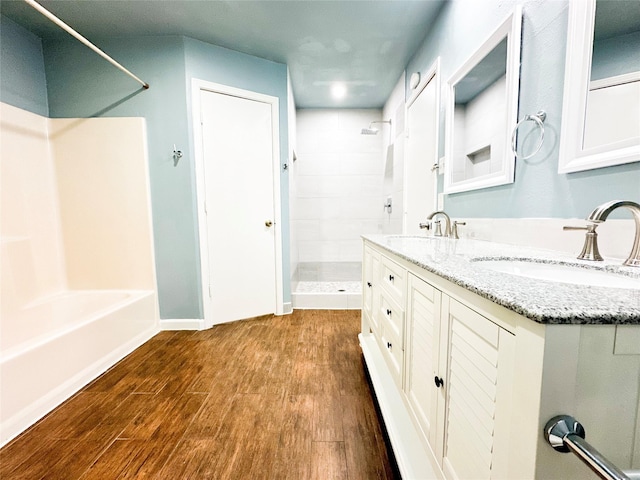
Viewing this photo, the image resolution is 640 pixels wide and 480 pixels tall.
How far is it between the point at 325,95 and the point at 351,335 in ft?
8.71

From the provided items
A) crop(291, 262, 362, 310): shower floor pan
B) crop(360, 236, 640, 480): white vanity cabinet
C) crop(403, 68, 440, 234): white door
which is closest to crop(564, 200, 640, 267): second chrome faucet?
crop(360, 236, 640, 480): white vanity cabinet

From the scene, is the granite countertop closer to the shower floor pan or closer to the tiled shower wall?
the shower floor pan

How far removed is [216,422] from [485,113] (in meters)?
2.01

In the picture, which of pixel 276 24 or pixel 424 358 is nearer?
pixel 424 358

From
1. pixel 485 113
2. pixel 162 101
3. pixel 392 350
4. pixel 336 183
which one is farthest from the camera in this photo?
pixel 336 183

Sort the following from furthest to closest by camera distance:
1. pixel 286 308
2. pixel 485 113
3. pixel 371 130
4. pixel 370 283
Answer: pixel 371 130
pixel 286 308
pixel 370 283
pixel 485 113

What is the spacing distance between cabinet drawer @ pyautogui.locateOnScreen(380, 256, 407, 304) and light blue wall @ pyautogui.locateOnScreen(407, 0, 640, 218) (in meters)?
0.59

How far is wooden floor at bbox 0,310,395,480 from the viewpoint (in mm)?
965

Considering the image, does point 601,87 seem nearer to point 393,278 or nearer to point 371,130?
point 393,278

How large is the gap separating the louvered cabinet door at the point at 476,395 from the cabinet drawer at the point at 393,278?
0.31 m

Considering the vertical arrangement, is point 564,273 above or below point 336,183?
below

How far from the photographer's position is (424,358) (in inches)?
29.9

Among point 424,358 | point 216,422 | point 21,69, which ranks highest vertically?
point 21,69

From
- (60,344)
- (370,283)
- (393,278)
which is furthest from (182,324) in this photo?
(393,278)
